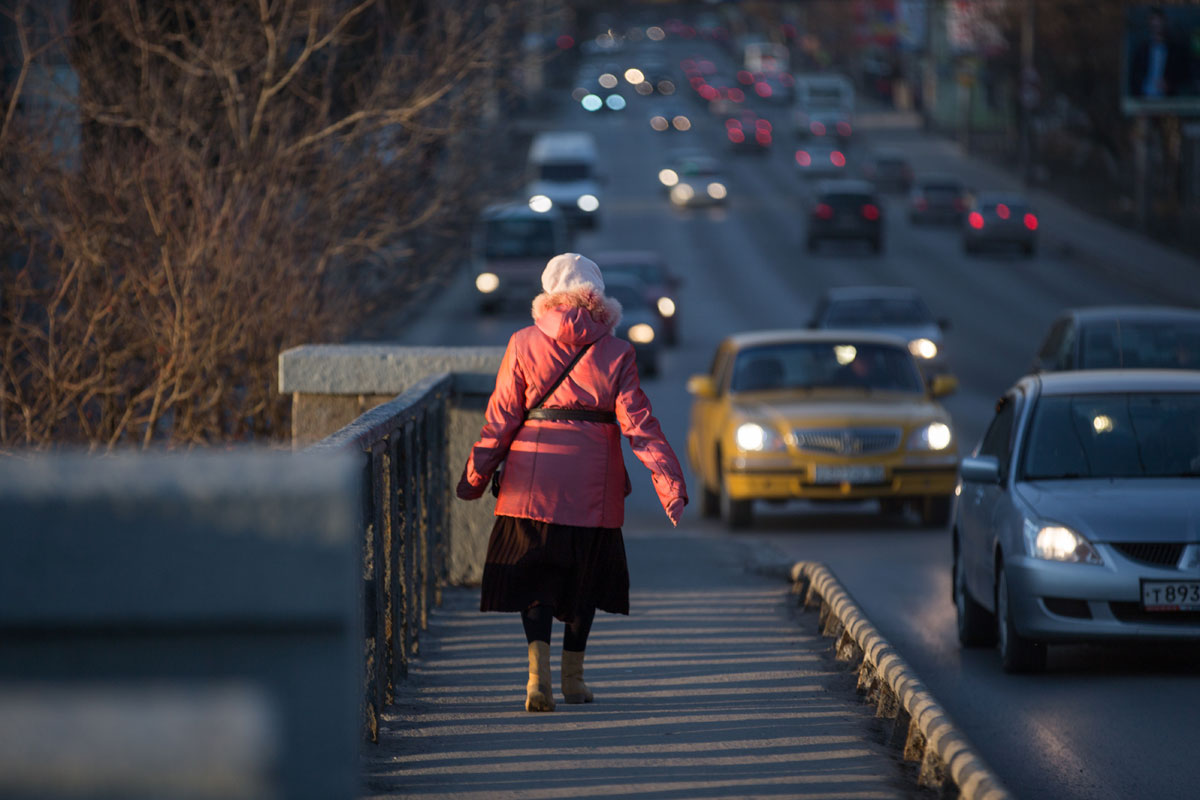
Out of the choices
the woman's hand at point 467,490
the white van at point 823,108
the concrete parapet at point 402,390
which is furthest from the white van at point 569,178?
the woman's hand at point 467,490

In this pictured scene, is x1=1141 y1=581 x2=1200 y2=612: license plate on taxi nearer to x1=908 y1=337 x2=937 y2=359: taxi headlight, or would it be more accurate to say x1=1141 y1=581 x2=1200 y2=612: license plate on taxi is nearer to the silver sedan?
the silver sedan

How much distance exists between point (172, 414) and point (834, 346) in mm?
5713

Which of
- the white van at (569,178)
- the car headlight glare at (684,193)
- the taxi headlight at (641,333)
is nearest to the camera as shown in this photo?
the taxi headlight at (641,333)

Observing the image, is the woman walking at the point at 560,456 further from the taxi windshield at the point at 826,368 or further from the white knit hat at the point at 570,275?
the taxi windshield at the point at 826,368

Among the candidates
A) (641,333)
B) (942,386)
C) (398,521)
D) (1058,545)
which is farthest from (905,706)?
(641,333)

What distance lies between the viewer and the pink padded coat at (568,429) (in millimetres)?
6832

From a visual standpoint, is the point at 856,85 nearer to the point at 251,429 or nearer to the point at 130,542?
the point at 251,429

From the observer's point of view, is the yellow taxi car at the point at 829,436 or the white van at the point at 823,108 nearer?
the yellow taxi car at the point at 829,436

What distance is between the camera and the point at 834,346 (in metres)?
16.6

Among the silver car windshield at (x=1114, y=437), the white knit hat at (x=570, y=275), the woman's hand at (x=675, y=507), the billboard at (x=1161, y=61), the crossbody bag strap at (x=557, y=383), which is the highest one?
the billboard at (x=1161, y=61)

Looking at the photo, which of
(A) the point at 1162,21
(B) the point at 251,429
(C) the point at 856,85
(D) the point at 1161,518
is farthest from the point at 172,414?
(C) the point at 856,85

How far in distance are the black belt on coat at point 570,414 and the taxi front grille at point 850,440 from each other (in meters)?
8.58

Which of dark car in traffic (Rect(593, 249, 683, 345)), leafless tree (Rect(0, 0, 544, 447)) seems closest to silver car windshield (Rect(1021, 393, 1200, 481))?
leafless tree (Rect(0, 0, 544, 447))

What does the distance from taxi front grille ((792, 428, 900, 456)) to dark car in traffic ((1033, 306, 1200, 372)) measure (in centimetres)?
217
